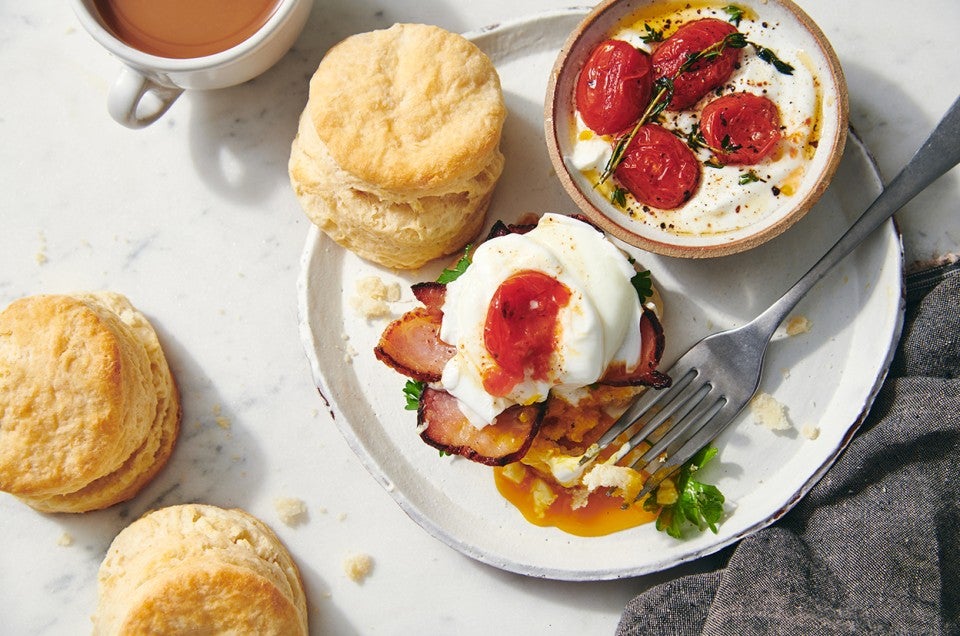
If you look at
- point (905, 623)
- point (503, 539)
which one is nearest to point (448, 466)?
point (503, 539)

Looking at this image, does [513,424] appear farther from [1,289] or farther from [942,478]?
[1,289]

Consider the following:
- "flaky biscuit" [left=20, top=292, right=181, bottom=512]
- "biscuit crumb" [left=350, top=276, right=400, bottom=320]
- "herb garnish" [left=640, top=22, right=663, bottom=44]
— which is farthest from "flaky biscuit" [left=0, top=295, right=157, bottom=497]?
"herb garnish" [left=640, top=22, right=663, bottom=44]

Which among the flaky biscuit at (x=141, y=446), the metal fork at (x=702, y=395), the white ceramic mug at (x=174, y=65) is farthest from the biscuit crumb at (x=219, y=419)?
the metal fork at (x=702, y=395)

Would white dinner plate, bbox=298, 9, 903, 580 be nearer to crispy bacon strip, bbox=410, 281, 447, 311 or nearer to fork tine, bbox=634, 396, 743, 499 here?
fork tine, bbox=634, 396, 743, 499

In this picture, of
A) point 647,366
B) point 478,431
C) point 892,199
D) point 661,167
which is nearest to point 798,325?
point 892,199

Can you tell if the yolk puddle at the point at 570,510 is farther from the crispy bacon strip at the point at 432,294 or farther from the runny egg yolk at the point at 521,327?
the crispy bacon strip at the point at 432,294

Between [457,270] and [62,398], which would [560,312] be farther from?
[62,398]
